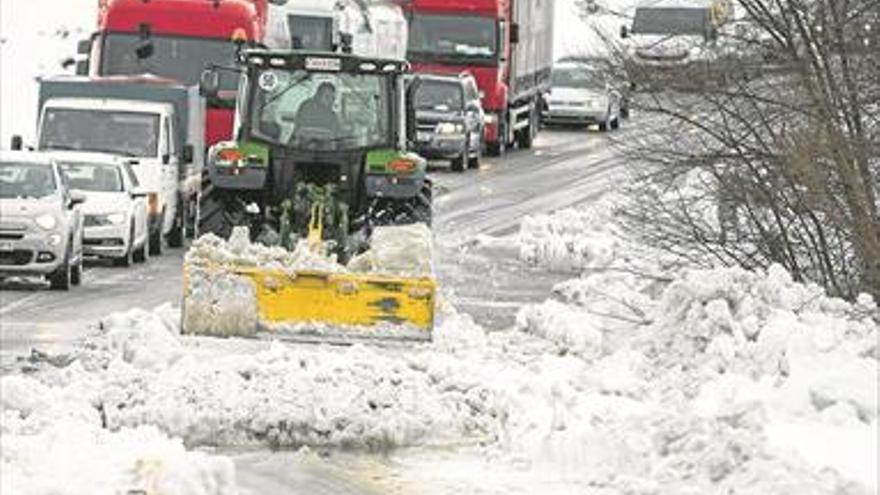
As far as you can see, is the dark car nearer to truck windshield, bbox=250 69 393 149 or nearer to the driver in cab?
truck windshield, bbox=250 69 393 149

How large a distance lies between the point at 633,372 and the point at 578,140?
42933 millimetres

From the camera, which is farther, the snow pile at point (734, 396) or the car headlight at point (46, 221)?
the car headlight at point (46, 221)

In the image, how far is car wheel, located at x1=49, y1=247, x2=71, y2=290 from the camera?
82.2 feet

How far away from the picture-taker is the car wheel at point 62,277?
25.0 meters

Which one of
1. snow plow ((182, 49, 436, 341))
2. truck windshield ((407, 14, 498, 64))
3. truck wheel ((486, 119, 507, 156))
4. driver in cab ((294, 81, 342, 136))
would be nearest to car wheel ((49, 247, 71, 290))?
snow plow ((182, 49, 436, 341))

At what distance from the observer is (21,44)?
7481cm

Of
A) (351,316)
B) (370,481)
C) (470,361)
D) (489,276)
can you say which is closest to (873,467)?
(370,481)

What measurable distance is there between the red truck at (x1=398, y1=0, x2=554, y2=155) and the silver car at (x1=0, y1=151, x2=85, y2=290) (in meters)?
21.1

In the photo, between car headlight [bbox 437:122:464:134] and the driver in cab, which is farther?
car headlight [bbox 437:122:464:134]

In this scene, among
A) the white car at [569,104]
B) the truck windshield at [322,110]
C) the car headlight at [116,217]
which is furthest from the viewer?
the white car at [569,104]

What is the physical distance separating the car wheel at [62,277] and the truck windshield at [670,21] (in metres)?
7.10

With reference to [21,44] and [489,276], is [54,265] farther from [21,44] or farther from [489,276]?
[21,44]

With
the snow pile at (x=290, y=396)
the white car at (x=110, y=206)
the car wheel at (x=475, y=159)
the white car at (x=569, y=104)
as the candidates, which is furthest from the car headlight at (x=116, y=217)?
the white car at (x=569, y=104)

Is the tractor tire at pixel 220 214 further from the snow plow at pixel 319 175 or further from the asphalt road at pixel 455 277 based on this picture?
the asphalt road at pixel 455 277
